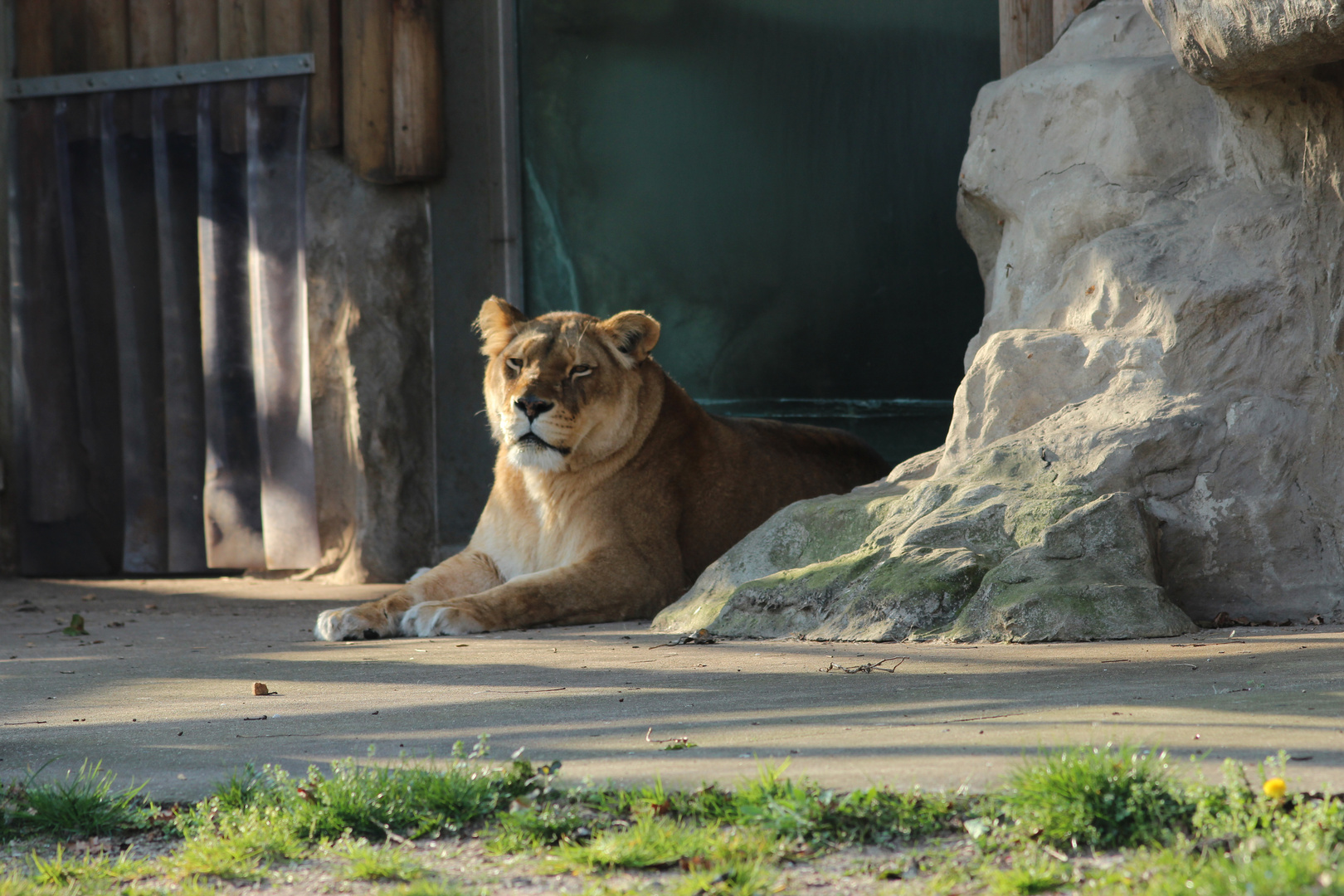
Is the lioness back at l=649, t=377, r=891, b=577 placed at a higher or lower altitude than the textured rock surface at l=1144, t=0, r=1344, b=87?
lower

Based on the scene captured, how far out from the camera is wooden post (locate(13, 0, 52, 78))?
846 centimetres

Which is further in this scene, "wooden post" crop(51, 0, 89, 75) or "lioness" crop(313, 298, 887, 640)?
"wooden post" crop(51, 0, 89, 75)

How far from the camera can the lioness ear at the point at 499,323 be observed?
20.1ft

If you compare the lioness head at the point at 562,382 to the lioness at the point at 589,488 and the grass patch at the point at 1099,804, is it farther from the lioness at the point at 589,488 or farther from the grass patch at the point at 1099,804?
the grass patch at the point at 1099,804

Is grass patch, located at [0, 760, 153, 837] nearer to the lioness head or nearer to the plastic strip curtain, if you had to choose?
the lioness head

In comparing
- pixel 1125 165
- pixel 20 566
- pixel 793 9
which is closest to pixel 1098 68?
pixel 1125 165

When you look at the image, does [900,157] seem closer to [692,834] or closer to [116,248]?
[116,248]

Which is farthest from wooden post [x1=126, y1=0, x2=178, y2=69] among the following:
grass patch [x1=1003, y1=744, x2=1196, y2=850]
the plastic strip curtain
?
grass patch [x1=1003, y1=744, x2=1196, y2=850]

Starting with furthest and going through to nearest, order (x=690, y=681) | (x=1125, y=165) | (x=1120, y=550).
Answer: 1. (x=1125, y=165)
2. (x=1120, y=550)
3. (x=690, y=681)

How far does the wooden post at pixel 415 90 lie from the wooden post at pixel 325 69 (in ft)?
1.31

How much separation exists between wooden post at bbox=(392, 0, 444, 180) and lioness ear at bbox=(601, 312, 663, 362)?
247cm

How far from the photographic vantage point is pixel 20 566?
857cm

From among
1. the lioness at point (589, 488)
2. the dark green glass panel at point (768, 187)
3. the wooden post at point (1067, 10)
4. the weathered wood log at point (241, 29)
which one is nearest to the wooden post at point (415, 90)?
the dark green glass panel at point (768, 187)

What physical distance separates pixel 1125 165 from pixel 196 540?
5.93m
